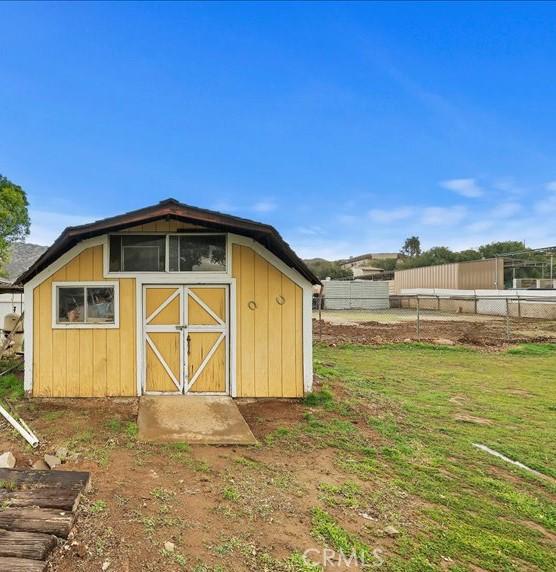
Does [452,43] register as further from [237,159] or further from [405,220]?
[405,220]

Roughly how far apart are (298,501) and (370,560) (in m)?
0.88

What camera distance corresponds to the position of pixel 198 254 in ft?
21.5

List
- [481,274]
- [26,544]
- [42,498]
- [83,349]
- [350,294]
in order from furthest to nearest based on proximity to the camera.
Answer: [481,274], [350,294], [83,349], [42,498], [26,544]

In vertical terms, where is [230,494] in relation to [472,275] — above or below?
below

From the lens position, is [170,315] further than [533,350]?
No

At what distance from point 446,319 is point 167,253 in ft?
73.3

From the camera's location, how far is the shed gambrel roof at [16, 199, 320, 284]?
5.89 meters

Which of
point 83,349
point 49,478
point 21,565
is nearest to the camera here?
point 21,565

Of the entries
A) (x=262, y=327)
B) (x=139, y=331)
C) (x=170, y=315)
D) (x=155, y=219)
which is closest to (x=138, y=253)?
(x=155, y=219)

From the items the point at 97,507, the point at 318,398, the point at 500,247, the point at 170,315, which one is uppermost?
the point at 500,247

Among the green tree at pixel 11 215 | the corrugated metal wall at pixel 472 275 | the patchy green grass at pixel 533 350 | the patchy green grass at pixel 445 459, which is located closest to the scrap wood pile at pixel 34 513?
the patchy green grass at pixel 445 459

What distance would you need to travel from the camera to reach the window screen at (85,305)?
6.34 meters

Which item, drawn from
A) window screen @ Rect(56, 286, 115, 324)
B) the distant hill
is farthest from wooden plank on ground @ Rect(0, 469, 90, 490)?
the distant hill

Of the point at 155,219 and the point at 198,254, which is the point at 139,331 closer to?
the point at 198,254
